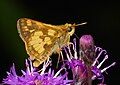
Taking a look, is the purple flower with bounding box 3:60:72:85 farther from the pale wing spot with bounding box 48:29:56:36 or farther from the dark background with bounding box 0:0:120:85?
the dark background with bounding box 0:0:120:85

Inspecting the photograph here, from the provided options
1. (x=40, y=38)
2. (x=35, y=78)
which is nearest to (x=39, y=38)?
(x=40, y=38)

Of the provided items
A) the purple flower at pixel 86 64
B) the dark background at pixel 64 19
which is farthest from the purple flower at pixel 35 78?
the dark background at pixel 64 19

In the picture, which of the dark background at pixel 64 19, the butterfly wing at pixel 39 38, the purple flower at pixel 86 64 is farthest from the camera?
the dark background at pixel 64 19

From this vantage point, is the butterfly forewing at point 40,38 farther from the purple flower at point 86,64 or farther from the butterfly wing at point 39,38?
the purple flower at point 86,64

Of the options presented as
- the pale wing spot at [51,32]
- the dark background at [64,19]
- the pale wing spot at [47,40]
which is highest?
the pale wing spot at [51,32]

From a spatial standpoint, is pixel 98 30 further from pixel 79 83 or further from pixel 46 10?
pixel 79 83

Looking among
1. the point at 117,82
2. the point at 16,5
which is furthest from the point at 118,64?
the point at 16,5

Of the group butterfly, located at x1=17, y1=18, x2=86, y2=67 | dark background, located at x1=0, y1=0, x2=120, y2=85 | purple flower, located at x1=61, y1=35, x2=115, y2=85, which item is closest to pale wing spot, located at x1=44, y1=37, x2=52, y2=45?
butterfly, located at x1=17, y1=18, x2=86, y2=67

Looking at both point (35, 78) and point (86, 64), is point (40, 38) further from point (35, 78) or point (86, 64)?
point (86, 64)
